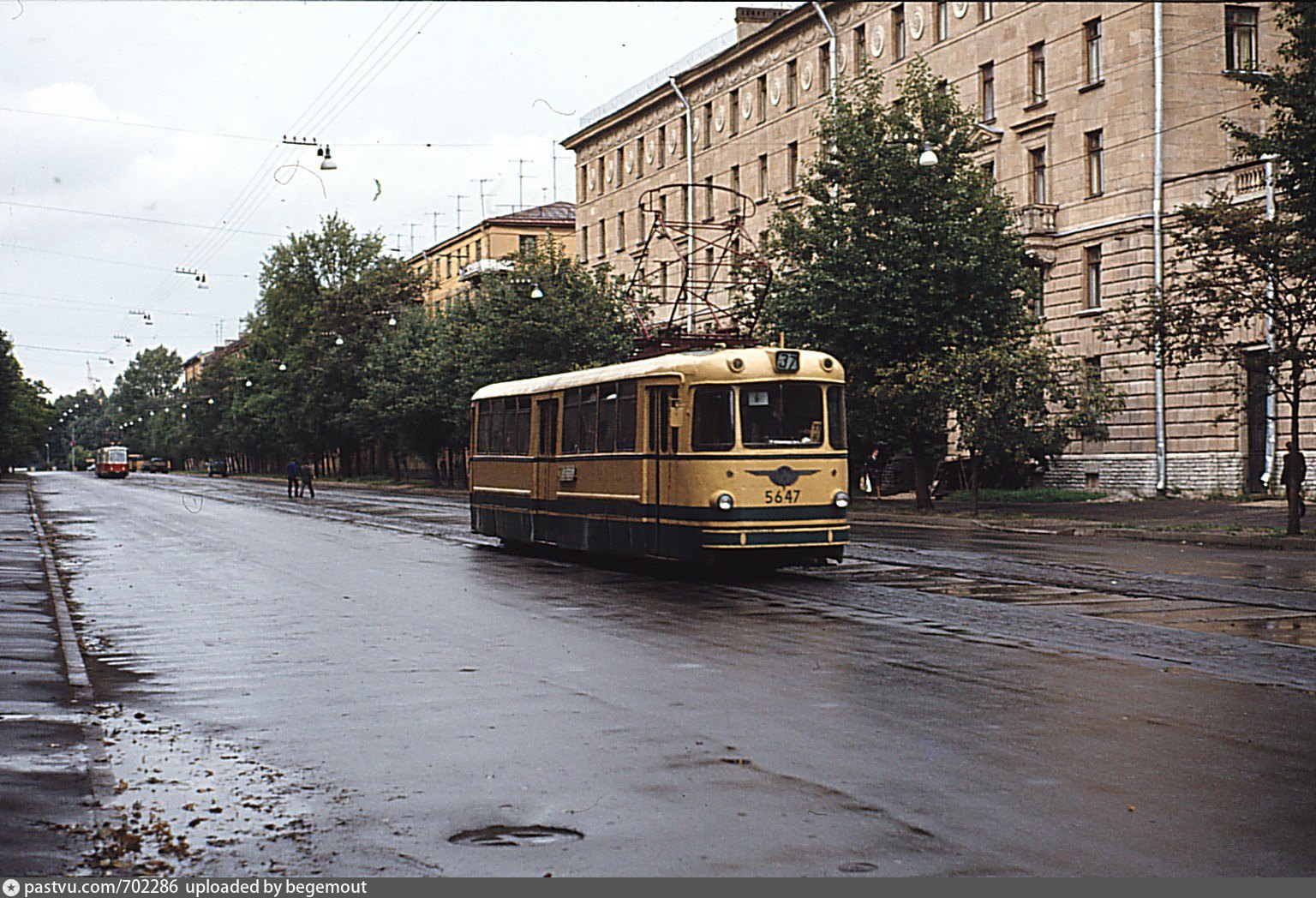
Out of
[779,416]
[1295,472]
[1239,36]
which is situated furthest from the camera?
[1239,36]

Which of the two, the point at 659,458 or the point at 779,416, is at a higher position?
the point at 779,416

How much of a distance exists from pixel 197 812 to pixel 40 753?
74.0 inches

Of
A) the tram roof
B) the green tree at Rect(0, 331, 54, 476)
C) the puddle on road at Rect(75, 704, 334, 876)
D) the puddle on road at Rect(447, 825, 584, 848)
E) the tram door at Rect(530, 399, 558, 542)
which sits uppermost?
the green tree at Rect(0, 331, 54, 476)

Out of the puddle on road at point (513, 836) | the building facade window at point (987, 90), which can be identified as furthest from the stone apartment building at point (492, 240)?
the puddle on road at point (513, 836)

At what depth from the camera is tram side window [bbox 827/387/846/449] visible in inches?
788

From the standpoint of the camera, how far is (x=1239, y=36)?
43750 millimetres

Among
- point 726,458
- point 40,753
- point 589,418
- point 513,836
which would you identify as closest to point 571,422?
point 589,418

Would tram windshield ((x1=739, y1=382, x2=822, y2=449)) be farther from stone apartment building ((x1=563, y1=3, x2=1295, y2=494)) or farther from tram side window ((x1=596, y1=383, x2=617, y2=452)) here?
stone apartment building ((x1=563, y1=3, x2=1295, y2=494))

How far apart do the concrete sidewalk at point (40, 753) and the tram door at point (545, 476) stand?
353 inches

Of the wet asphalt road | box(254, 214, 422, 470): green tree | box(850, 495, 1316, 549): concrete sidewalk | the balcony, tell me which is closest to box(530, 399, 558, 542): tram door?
the wet asphalt road

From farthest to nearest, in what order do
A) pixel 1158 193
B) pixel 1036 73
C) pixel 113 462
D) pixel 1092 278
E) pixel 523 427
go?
1. pixel 113 462
2. pixel 1036 73
3. pixel 1092 278
4. pixel 1158 193
5. pixel 523 427

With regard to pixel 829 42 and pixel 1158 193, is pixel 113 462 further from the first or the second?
pixel 1158 193

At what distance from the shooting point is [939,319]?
38.5 metres

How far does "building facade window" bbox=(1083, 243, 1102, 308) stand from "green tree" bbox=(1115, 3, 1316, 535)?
47.3ft
